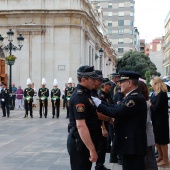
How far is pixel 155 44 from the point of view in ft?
495

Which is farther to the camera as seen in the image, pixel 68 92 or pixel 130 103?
pixel 68 92

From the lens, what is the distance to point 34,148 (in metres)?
9.41

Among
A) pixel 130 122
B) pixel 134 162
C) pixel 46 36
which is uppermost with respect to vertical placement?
pixel 46 36

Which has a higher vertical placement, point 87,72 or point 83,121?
point 87,72

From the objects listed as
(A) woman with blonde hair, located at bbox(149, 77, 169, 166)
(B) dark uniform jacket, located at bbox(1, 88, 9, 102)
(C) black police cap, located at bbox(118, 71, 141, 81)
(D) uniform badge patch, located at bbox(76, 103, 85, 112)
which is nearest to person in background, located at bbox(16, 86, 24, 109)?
(B) dark uniform jacket, located at bbox(1, 88, 9, 102)

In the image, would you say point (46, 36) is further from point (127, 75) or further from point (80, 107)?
point (80, 107)

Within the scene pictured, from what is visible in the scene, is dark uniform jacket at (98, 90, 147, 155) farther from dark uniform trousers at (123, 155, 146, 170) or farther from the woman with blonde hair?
the woman with blonde hair

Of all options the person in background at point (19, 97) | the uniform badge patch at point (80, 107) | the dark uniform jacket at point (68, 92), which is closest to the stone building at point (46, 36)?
the person in background at point (19, 97)

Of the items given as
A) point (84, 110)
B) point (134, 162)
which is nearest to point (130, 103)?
point (84, 110)

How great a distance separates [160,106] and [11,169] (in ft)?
10.8

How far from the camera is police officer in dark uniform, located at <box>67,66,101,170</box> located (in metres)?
4.29

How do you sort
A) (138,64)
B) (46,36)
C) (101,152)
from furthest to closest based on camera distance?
(138,64), (46,36), (101,152)

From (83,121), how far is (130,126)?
0.64 meters

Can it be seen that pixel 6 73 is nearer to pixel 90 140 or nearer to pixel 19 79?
pixel 19 79
